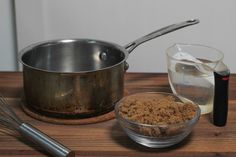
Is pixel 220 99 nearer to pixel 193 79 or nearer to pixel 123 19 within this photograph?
pixel 193 79

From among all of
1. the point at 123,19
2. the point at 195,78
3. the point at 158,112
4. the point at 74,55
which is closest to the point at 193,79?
the point at 195,78

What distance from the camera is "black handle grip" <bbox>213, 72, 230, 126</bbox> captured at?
63 centimetres

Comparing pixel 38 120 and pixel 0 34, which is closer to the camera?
pixel 38 120

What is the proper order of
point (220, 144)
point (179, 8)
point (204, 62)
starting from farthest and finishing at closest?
point (179, 8)
point (204, 62)
point (220, 144)

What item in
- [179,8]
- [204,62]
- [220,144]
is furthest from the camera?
[179,8]

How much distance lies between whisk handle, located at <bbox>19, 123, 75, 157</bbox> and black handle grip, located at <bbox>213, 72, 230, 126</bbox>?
22 cm

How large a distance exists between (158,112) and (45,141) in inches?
6.1

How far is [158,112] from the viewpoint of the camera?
60 centimetres

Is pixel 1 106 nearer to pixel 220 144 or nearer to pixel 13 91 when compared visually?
pixel 13 91

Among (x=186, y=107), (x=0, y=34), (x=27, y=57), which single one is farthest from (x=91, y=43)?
(x=0, y=34)

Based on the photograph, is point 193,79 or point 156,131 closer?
point 156,131

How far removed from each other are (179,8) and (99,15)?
18cm

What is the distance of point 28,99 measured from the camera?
2.24 feet

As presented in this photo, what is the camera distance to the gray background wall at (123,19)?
98cm
